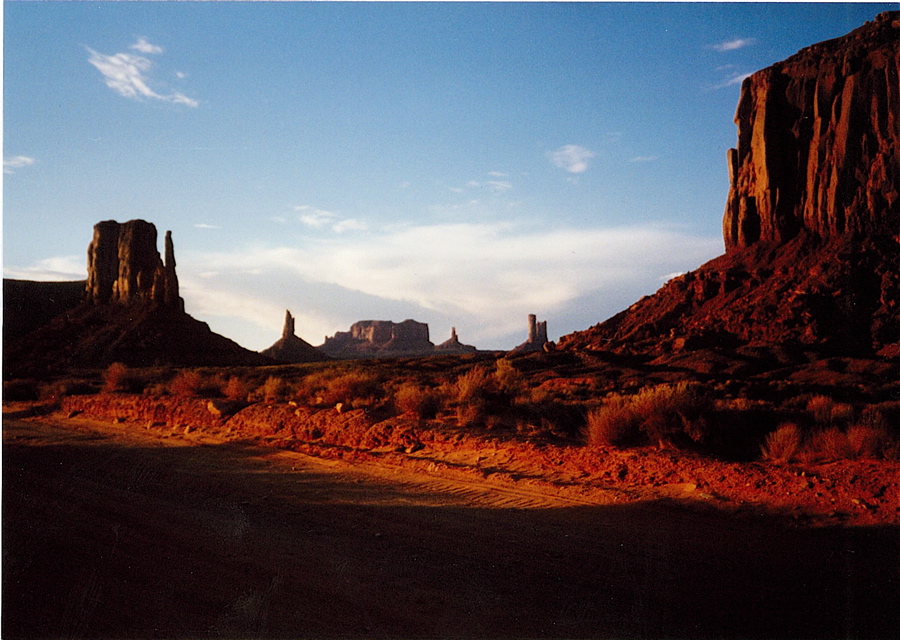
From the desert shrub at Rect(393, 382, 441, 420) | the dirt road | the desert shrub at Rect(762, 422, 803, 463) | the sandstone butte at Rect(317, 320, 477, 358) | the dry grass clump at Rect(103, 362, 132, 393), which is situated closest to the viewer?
the dirt road

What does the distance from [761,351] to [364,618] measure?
122ft

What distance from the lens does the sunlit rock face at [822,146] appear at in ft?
156

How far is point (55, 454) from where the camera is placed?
1227 centimetres

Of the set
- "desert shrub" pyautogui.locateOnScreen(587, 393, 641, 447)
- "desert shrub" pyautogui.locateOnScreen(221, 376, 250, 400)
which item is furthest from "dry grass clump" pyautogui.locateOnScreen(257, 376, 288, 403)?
"desert shrub" pyautogui.locateOnScreen(587, 393, 641, 447)

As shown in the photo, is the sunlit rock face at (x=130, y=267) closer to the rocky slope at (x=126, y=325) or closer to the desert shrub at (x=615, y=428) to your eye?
the rocky slope at (x=126, y=325)

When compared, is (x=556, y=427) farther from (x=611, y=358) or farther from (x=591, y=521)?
(x=611, y=358)

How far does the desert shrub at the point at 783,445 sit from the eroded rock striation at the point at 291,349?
93.5 meters

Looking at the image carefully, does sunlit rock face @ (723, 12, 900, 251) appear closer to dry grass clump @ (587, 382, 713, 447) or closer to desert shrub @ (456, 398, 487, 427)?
dry grass clump @ (587, 382, 713, 447)

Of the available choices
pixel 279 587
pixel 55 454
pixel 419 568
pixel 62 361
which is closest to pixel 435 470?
pixel 419 568

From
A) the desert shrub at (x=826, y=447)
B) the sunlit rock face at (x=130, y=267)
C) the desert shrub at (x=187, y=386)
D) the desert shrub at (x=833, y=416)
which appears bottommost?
the desert shrub at (x=826, y=447)

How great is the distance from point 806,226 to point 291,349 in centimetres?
7979

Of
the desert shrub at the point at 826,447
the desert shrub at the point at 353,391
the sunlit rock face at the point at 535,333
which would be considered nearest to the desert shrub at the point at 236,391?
the desert shrub at the point at 353,391

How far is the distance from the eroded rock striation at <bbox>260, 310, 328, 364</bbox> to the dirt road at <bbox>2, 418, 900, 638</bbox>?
9413cm

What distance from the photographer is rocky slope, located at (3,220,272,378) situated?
4069 cm
